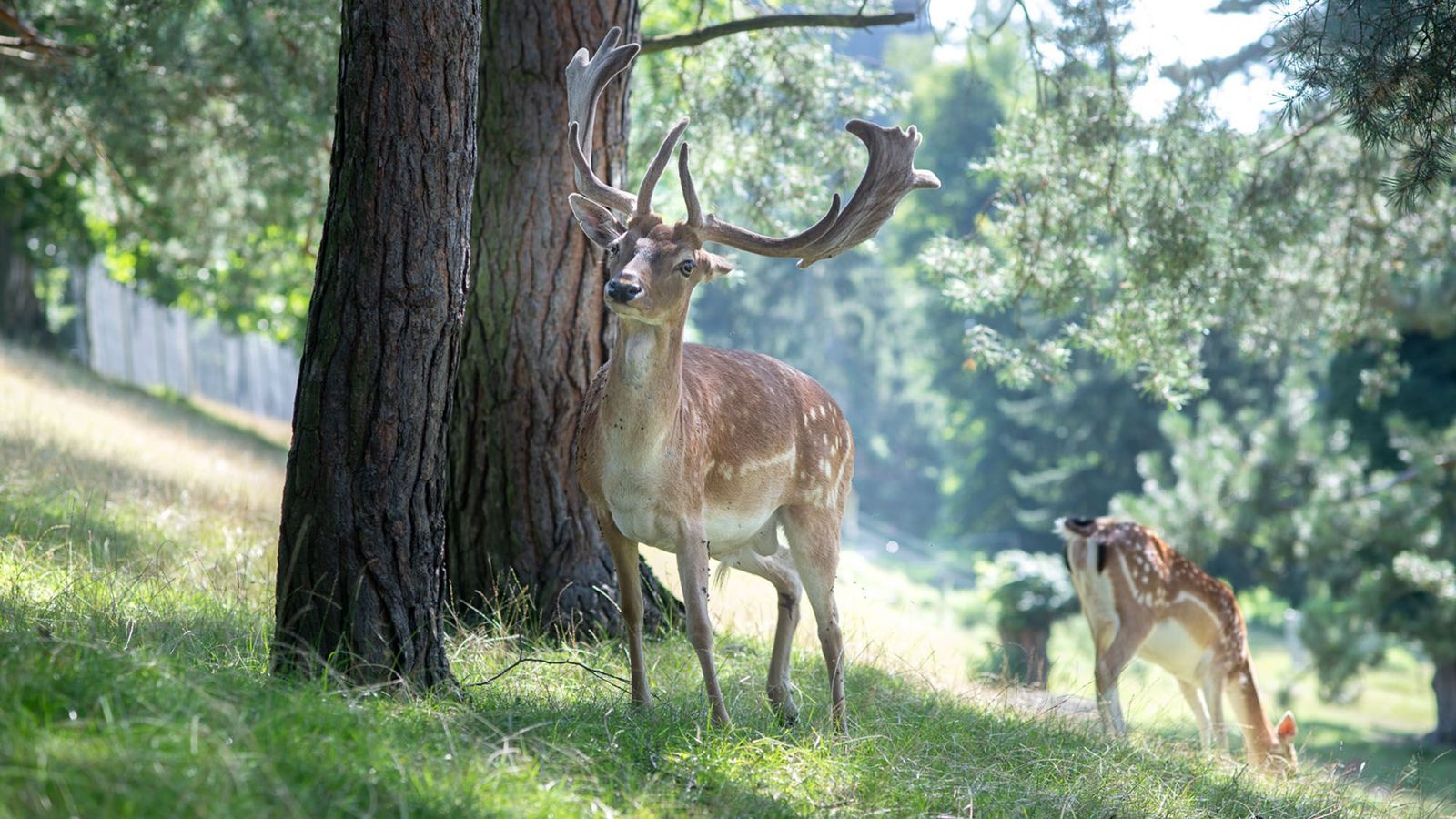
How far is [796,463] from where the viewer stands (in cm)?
585

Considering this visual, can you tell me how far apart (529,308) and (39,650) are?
10.3ft

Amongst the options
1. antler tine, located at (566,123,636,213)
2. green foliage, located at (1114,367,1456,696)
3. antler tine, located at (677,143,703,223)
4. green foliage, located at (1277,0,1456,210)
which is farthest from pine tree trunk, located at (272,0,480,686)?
green foliage, located at (1114,367,1456,696)

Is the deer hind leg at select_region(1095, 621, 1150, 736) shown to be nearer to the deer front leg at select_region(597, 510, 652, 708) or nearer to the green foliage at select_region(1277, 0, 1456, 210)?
the green foliage at select_region(1277, 0, 1456, 210)

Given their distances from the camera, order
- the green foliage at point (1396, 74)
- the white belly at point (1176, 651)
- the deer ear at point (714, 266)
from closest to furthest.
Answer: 1. the deer ear at point (714, 266)
2. the green foliage at point (1396, 74)
3. the white belly at point (1176, 651)

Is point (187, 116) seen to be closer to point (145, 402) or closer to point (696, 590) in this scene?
point (145, 402)

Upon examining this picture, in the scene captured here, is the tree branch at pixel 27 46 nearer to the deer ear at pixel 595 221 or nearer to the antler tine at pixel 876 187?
the deer ear at pixel 595 221

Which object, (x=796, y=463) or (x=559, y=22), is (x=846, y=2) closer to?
(x=559, y=22)

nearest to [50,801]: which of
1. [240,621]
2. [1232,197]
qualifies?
[240,621]

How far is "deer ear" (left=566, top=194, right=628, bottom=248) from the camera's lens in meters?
5.35

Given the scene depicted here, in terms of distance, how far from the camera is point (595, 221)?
17.8ft

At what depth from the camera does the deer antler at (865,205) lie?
517 centimetres

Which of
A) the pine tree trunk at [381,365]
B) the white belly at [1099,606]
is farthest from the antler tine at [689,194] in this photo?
the white belly at [1099,606]

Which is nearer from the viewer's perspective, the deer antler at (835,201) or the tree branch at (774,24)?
the deer antler at (835,201)

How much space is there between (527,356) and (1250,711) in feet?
19.2
